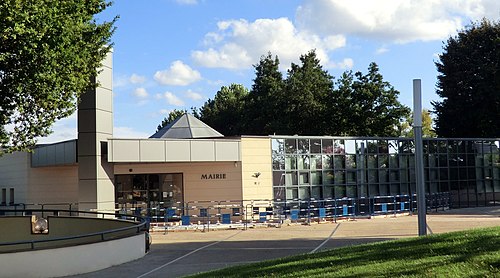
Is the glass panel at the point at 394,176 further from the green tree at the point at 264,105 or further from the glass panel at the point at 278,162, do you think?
the green tree at the point at 264,105

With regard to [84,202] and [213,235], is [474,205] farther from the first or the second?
[84,202]

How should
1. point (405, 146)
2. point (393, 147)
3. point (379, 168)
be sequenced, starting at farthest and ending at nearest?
point (405, 146), point (393, 147), point (379, 168)

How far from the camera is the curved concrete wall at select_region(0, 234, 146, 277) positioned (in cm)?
1372

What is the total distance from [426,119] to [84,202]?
60.7 meters

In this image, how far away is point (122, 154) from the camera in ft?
86.0

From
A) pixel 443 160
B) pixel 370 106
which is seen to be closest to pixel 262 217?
pixel 443 160

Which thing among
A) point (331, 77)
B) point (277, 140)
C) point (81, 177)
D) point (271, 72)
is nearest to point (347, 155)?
point (277, 140)

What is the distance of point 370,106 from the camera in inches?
1876

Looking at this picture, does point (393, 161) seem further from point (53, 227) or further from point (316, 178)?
point (53, 227)

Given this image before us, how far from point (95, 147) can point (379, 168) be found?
16045mm

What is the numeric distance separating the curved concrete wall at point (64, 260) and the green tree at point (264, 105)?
35419 millimetres

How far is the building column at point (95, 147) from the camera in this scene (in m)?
24.5

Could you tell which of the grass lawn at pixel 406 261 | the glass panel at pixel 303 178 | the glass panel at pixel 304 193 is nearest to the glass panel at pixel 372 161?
the glass panel at pixel 303 178

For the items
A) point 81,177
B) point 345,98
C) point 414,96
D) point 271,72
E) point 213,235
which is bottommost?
point 213,235
